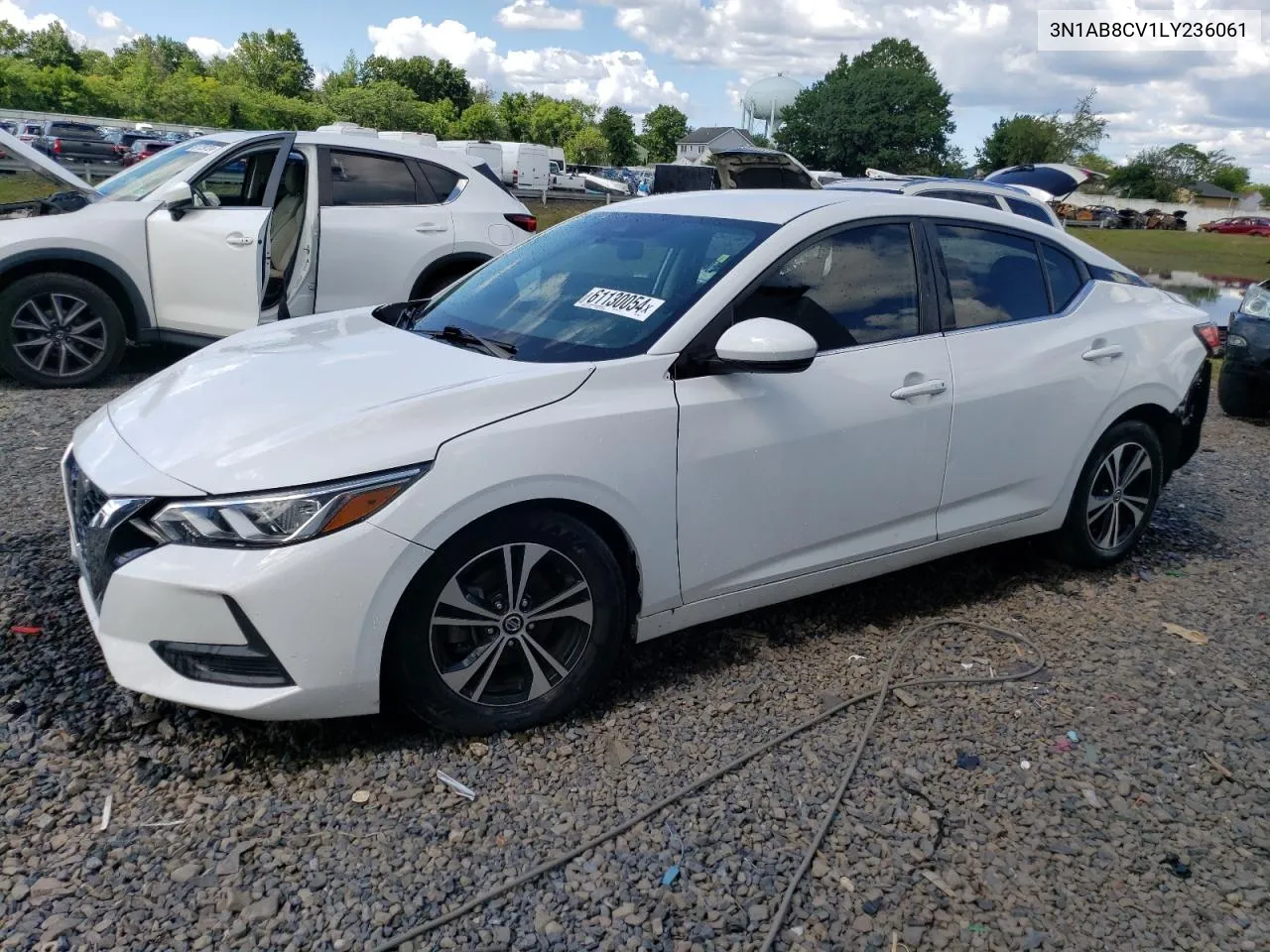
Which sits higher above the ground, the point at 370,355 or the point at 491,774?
the point at 370,355

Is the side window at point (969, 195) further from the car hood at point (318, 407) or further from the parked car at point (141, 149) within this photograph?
the parked car at point (141, 149)

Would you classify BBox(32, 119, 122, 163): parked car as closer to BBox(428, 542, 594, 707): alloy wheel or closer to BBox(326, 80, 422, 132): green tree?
BBox(428, 542, 594, 707): alloy wheel

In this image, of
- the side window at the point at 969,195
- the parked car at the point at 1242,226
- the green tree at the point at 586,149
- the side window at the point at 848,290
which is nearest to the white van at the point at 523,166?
the side window at the point at 969,195

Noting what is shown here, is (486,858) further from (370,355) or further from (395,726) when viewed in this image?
(370,355)

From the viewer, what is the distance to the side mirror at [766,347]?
10.4 feet

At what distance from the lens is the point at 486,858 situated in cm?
266

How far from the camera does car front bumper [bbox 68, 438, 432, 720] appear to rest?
8.82 feet

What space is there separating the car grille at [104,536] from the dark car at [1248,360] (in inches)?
336

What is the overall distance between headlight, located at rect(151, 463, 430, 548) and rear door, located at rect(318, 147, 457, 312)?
5102mm

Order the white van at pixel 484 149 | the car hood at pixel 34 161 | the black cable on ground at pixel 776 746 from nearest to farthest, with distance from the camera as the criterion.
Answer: the black cable on ground at pixel 776 746 → the car hood at pixel 34 161 → the white van at pixel 484 149

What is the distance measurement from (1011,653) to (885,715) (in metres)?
0.81

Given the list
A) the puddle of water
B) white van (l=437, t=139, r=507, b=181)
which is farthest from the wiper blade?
white van (l=437, t=139, r=507, b=181)

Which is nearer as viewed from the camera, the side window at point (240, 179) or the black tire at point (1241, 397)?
the side window at point (240, 179)

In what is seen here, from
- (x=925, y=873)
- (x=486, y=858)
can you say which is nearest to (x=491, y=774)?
(x=486, y=858)
